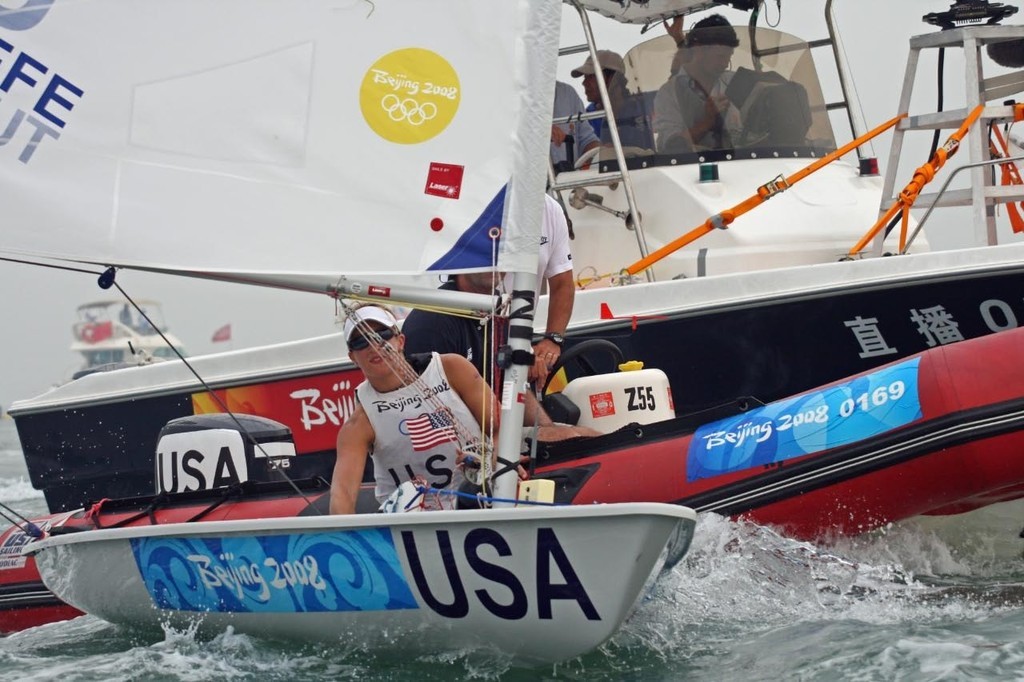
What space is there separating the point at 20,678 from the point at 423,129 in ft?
8.04

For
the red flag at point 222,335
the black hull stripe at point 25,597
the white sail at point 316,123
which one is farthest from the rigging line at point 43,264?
the red flag at point 222,335

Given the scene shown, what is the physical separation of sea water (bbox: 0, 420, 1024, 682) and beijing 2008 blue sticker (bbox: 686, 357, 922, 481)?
25 centimetres

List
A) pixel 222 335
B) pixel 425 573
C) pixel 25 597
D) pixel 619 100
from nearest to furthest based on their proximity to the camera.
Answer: pixel 425 573
pixel 25 597
pixel 619 100
pixel 222 335

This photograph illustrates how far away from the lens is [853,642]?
464cm

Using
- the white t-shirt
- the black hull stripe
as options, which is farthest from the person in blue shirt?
the black hull stripe

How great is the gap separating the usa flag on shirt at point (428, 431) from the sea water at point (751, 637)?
893 millimetres

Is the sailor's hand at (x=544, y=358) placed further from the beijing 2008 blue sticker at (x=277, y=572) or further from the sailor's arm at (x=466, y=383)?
the beijing 2008 blue sticker at (x=277, y=572)

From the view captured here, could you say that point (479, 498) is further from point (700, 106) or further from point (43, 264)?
point (700, 106)

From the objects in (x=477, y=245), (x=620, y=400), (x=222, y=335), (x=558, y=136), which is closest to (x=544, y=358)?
(x=620, y=400)

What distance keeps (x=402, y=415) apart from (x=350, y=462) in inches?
10.2

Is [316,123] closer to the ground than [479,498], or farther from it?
farther from it

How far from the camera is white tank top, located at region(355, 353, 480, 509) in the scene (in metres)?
5.30

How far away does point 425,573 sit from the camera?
4.47 meters

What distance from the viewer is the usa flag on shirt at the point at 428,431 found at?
210 inches
